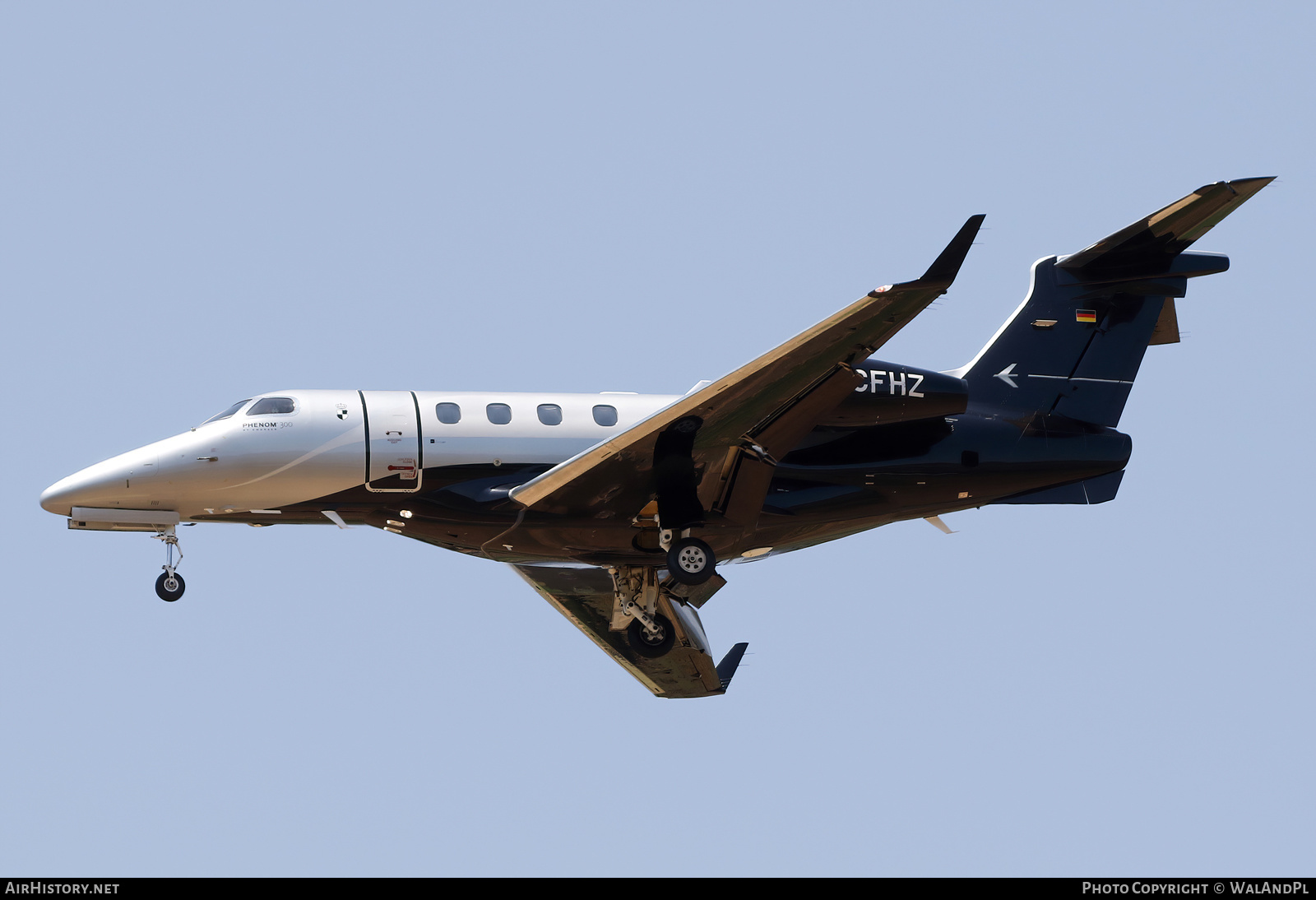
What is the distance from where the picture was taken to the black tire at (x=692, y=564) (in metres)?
24.5

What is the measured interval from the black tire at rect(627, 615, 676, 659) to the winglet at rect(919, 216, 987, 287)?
8.99 m

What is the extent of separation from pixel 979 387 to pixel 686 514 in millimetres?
5303

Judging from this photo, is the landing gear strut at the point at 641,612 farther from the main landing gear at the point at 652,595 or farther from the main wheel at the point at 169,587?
the main wheel at the point at 169,587

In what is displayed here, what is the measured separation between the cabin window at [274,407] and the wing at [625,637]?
19.7 ft

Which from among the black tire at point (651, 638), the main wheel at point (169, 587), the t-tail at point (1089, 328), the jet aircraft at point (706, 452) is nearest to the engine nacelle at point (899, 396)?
the jet aircraft at point (706, 452)

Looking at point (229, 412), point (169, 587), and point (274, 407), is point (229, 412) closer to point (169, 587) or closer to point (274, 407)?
point (274, 407)

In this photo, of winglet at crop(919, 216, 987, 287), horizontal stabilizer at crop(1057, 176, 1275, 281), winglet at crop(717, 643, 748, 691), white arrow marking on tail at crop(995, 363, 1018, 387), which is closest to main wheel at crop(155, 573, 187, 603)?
winglet at crop(717, 643, 748, 691)

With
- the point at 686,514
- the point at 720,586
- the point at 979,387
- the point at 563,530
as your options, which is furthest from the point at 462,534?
the point at 979,387

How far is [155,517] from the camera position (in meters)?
24.5

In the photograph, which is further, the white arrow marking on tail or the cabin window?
the white arrow marking on tail

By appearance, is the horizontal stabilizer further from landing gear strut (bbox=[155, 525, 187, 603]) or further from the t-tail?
landing gear strut (bbox=[155, 525, 187, 603])

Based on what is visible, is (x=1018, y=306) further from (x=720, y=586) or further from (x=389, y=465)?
(x=389, y=465)

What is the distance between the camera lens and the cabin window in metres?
24.5

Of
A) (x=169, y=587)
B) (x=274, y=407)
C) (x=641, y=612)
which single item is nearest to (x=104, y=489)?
(x=169, y=587)
